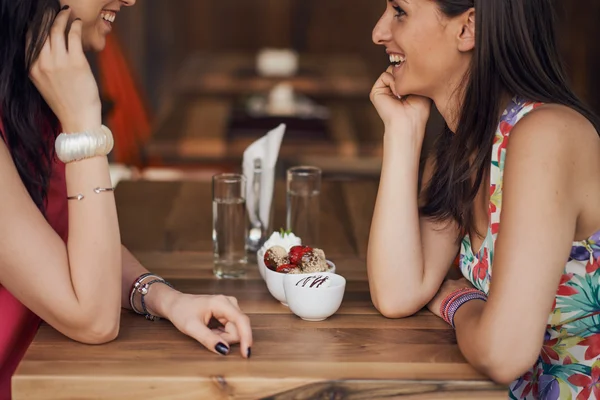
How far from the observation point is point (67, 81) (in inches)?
52.6

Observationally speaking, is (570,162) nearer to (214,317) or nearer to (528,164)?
(528,164)

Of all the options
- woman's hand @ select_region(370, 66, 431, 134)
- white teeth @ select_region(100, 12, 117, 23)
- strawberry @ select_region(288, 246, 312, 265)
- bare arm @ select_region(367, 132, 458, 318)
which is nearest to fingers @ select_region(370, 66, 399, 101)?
woman's hand @ select_region(370, 66, 431, 134)

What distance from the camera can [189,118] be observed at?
3.64 metres

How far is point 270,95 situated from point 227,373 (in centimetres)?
273

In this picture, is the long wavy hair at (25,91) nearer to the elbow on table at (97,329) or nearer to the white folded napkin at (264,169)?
the elbow on table at (97,329)

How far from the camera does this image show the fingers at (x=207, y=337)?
1267 millimetres

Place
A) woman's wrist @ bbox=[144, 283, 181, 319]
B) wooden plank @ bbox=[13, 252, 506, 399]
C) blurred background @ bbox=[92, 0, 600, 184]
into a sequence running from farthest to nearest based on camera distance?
blurred background @ bbox=[92, 0, 600, 184]
woman's wrist @ bbox=[144, 283, 181, 319]
wooden plank @ bbox=[13, 252, 506, 399]

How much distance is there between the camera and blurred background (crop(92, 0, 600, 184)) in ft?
10.6

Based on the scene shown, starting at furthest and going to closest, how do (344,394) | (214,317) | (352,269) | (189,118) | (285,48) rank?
(285,48), (189,118), (352,269), (214,317), (344,394)

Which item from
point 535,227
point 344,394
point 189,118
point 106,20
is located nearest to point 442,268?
point 535,227

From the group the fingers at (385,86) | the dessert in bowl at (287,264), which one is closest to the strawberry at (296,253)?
the dessert in bowl at (287,264)

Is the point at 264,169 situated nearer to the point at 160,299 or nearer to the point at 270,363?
the point at 160,299

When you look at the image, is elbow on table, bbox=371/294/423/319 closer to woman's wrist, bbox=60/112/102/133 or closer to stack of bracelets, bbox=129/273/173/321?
stack of bracelets, bbox=129/273/173/321

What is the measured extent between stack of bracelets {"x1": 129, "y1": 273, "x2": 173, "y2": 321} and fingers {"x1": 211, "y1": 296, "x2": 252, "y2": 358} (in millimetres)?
138
